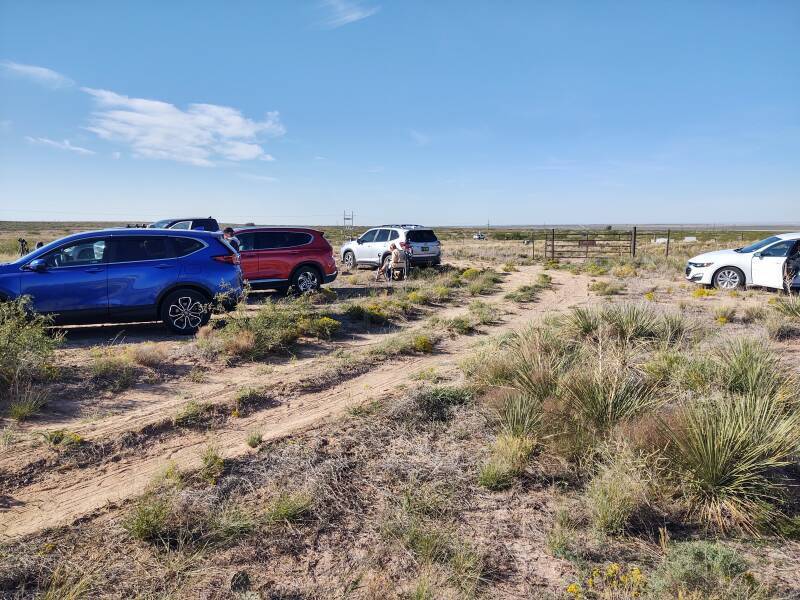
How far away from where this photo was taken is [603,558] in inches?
130


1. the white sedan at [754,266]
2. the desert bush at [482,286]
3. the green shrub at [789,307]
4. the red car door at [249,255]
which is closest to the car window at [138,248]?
the red car door at [249,255]

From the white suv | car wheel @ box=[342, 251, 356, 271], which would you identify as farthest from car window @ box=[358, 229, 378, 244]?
car wheel @ box=[342, 251, 356, 271]

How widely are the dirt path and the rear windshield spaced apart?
1099cm

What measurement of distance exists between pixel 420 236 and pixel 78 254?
12.9 metres

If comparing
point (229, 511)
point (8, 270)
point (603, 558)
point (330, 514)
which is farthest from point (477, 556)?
point (8, 270)

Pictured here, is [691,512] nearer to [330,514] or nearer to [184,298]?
[330,514]

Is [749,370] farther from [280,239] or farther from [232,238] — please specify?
[280,239]

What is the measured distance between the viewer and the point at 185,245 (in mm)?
8938

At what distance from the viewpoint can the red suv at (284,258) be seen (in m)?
13.4

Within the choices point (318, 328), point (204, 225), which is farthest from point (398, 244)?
point (318, 328)

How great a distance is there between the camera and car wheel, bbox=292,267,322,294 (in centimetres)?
1380

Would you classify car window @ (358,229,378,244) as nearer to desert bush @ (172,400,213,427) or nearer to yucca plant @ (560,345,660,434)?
desert bush @ (172,400,213,427)

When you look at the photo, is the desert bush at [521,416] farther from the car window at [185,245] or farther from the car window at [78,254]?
the car window at [78,254]

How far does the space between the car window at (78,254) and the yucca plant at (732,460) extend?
8.30 metres
